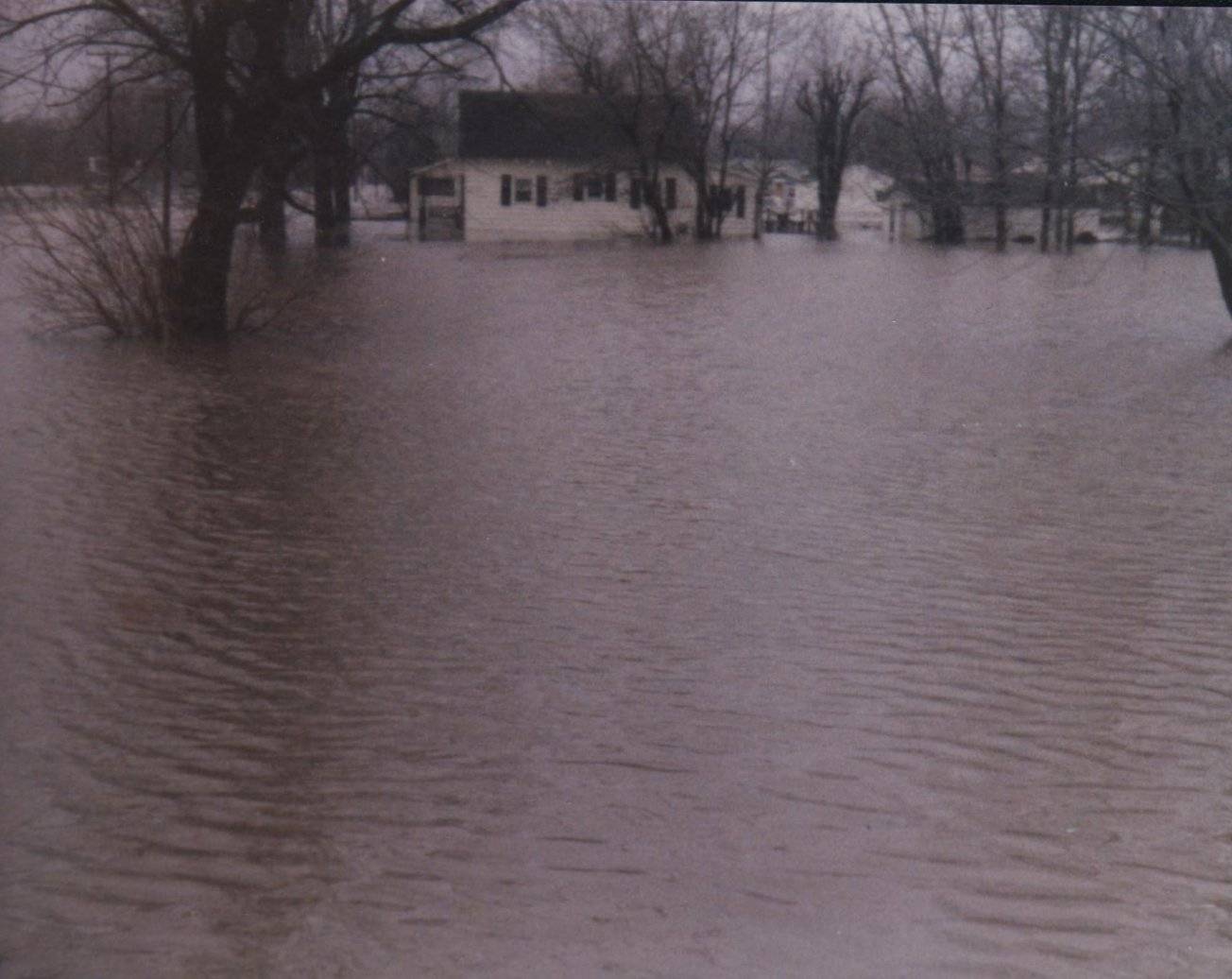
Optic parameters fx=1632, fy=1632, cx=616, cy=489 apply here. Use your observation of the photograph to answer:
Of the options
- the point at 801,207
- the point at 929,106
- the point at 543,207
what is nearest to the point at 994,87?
the point at 929,106

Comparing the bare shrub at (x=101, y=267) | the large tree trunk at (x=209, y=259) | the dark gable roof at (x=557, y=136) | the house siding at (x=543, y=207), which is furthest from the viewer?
the house siding at (x=543, y=207)

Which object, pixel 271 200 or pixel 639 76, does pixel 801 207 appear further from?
pixel 271 200

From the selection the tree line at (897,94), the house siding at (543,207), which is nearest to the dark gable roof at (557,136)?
the house siding at (543,207)

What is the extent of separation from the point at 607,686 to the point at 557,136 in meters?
45.5

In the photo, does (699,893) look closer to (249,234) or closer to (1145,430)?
(1145,430)

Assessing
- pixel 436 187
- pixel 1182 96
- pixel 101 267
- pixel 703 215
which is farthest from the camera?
pixel 703 215

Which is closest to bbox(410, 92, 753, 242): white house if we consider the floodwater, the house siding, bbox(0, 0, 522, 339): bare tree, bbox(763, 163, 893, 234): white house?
the house siding

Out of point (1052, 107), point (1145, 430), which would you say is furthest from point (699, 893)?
point (1052, 107)

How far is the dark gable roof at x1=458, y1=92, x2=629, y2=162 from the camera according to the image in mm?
50281

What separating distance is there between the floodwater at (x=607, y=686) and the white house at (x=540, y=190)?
1608 inches

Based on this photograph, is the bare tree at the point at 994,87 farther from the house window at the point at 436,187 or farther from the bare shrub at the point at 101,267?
the house window at the point at 436,187

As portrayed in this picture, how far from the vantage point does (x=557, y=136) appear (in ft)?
167

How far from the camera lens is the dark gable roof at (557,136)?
165 feet

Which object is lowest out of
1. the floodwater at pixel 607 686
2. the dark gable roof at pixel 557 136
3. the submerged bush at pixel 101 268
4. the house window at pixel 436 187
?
the floodwater at pixel 607 686
